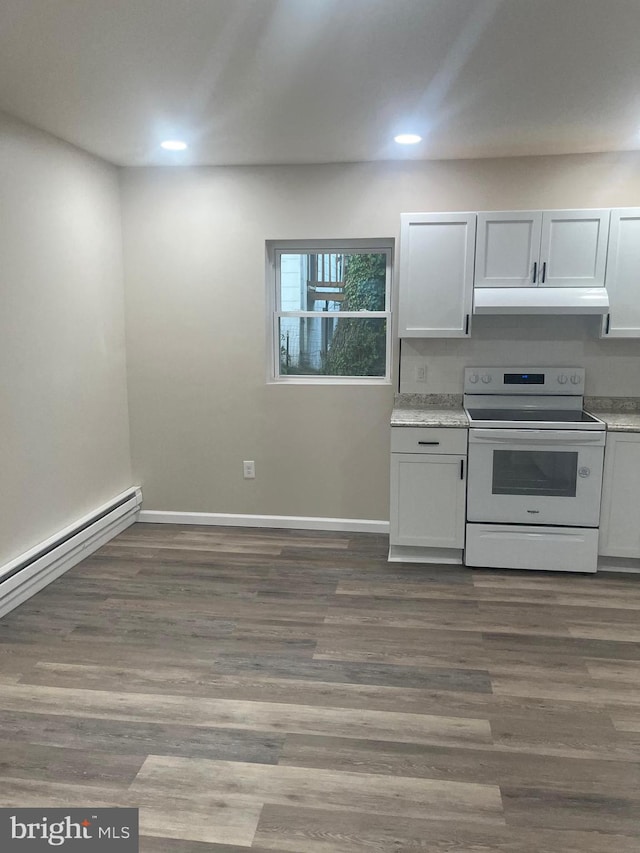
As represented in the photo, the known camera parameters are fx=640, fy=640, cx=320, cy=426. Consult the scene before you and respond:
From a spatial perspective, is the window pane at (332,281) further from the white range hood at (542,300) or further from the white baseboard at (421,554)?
the white baseboard at (421,554)

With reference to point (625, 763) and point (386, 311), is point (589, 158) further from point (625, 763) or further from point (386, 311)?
point (625, 763)

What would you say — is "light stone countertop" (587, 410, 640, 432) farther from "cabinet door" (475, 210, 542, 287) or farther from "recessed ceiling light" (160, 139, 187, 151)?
"recessed ceiling light" (160, 139, 187, 151)

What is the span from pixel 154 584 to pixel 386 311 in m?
2.22

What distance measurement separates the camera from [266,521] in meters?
4.45

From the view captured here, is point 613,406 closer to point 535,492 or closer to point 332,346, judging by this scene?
point 535,492

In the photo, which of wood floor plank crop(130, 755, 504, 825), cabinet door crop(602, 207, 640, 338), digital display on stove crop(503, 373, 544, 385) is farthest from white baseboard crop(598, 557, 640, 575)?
wood floor plank crop(130, 755, 504, 825)

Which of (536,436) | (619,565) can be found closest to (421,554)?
(536,436)

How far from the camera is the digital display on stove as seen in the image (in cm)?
397

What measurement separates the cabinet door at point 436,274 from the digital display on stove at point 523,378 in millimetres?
451

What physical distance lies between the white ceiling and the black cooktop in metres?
1.52

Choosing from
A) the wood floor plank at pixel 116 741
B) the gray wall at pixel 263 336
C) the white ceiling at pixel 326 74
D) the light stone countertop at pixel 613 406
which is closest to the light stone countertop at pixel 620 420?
the light stone countertop at pixel 613 406

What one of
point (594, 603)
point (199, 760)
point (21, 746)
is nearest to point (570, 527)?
point (594, 603)

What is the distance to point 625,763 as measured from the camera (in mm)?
2113

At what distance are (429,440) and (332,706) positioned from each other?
170 cm
